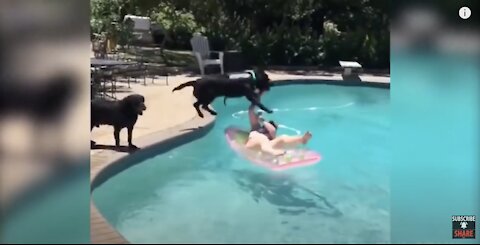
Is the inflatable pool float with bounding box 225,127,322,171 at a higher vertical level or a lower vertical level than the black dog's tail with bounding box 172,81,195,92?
lower

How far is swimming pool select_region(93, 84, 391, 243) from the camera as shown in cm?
339

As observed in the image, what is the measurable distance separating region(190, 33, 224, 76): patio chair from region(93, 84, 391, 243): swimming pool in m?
0.34

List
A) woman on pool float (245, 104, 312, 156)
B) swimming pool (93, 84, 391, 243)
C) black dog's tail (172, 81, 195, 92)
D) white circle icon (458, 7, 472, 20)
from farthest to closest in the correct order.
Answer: black dog's tail (172, 81, 195, 92), woman on pool float (245, 104, 312, 156), swimming pool (93, 84, 391, 243), white circle icon (458, 7, 472, 20)

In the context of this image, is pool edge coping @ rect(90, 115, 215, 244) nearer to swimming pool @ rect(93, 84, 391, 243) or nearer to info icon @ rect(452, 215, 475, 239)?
swimming pool @ rect(93, 84, 391, 243)

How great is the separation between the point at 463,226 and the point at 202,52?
6.42 feet

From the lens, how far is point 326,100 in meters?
6.17

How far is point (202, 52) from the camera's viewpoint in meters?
4.14

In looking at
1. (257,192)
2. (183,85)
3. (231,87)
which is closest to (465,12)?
(257,192)

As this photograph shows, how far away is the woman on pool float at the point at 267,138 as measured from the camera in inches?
159

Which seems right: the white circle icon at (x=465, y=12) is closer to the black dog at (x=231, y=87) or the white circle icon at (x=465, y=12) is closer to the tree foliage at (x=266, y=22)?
the tree foliage at (x=266, y=22)

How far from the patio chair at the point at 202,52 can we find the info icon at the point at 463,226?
185 centimetres

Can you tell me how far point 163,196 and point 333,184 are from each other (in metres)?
1.05

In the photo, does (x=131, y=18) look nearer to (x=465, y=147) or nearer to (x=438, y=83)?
(x=438, y=83)

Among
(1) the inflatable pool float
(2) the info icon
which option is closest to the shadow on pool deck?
(1) the inflatable pool float
